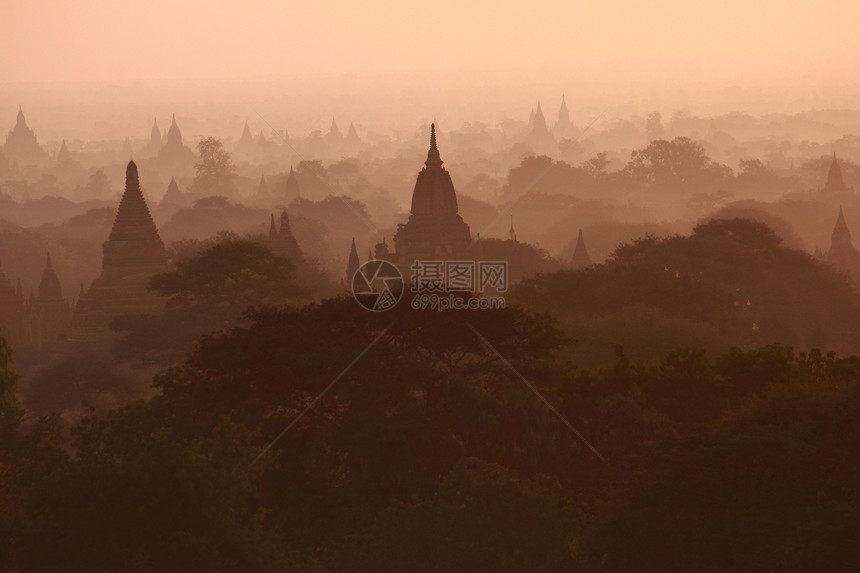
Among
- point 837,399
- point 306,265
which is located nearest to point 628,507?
point 837,399

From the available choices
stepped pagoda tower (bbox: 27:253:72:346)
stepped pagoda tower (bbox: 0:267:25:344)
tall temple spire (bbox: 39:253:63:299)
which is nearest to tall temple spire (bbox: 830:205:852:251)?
stepped pagoda tower (bbox: 27:253:72:346)

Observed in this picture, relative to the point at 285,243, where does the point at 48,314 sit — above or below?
below

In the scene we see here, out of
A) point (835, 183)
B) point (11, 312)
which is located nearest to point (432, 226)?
point (11, 312)

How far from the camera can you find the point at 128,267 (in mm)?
73875

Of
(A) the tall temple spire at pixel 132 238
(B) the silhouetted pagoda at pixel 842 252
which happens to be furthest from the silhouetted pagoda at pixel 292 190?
(A) the tall temple spire at pixel 132 238

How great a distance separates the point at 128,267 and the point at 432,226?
52.7 ft

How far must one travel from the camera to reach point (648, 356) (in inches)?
1898

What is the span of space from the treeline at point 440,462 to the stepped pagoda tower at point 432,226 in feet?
116

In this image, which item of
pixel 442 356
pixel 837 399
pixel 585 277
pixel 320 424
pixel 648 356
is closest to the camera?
pixel 837 399

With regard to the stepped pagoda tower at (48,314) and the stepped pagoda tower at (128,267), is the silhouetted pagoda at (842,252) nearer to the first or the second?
the stepped pagoda tower at (128,267)

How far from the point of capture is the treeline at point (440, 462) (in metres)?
27.4

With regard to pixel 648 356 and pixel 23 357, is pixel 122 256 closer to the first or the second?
pixel 23 357

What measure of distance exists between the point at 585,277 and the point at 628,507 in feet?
103

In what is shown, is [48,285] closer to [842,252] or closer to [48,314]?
[48,314]
